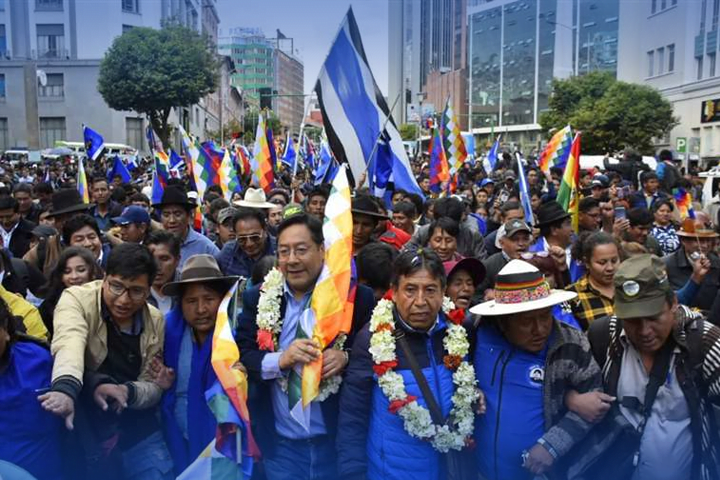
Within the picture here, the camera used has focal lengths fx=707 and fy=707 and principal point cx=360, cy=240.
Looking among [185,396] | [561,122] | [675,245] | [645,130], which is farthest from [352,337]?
[561,122]

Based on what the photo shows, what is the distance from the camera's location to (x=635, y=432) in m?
3.08

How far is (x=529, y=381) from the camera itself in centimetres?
314

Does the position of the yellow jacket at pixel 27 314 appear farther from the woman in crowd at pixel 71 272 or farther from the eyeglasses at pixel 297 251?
the eyeglasses at pixel 297 251

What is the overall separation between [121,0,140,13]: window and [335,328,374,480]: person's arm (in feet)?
195

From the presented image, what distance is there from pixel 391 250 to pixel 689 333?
1.96m

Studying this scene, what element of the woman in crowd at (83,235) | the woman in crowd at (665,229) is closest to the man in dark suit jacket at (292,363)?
the woman in crowd at (83,235)

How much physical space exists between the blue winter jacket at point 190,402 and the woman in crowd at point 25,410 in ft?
1.97

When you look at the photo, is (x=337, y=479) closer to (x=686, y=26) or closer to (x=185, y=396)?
(x=185, y=396)

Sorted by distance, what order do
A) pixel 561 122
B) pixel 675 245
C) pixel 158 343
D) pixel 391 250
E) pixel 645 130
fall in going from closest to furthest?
pixel 158 343 < pixel 391 250 < pixel 675 245 < pixel 645 130 < pixel 561 122

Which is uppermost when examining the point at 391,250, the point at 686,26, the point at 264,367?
the point at 686,26

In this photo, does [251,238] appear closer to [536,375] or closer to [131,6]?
[536,375]

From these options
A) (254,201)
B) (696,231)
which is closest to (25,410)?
(696,231)

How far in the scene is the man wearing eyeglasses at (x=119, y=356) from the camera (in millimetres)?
3182

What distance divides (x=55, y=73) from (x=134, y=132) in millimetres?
7181
